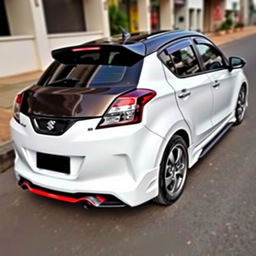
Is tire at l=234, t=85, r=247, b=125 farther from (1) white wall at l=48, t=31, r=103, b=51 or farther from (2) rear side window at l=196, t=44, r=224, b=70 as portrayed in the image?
(1) white wall at l=48, t=31, r=103, b=51

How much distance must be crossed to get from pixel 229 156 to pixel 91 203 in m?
2.21

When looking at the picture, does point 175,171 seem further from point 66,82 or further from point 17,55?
point 17,55

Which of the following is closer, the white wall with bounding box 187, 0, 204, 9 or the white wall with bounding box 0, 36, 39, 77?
the white wall with bounding box 0, 36, 39, 77

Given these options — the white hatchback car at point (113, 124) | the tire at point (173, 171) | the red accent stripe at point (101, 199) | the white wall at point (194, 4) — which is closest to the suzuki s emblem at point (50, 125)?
the white hatchback car at point (113, 124)

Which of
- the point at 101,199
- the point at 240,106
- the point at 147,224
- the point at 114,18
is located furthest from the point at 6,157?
the point at 114,18

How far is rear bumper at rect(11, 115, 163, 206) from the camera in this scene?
7.74 feet

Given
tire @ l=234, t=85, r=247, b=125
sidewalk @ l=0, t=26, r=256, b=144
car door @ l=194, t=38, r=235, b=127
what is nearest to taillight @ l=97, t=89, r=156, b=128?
car door @ l=194, t=38, r=235, b=127

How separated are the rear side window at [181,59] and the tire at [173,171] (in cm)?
73

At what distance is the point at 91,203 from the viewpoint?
2.48m

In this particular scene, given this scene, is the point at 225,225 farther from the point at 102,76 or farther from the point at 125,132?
the point at 102,76

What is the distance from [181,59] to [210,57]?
89 centimetres

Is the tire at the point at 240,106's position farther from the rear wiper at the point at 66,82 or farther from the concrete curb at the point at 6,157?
the concrete curb at the point at 6,157

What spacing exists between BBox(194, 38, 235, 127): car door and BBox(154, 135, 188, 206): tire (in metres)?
0.98

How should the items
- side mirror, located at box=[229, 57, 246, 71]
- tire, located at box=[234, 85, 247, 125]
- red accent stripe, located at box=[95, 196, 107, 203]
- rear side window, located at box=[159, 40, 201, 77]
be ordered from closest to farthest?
red accent stripe, located at box=[95, 196, 107, 203] < rear side window, located at box=[159, 40, 201, 77] < side mirror, located at box=[229, 57, 246, 71] < tire, located at box=[234, 85, 247, 125]
